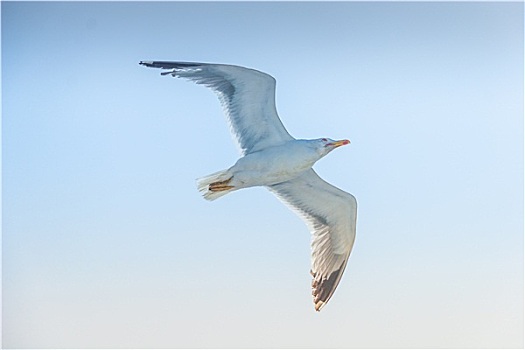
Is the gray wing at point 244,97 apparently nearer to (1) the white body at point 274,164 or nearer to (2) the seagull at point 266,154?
(2) the seagull at point 266,154

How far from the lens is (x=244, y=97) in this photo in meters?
5.71

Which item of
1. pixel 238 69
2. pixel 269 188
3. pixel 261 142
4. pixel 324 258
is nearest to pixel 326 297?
pixel 324 258

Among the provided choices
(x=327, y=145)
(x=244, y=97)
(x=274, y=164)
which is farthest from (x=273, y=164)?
(x=244, y=97)

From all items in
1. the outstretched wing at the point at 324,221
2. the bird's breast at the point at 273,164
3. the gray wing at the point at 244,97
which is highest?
the gray wing at the point at 244,97

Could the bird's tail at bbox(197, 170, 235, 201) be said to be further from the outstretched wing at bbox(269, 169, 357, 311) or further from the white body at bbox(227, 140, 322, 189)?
the outstretched wing at bbox(269, 169, 357, 311)

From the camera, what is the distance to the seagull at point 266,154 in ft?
18.2

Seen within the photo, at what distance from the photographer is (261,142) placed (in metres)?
5.77

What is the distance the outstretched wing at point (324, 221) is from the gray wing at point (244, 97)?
1.40 ft

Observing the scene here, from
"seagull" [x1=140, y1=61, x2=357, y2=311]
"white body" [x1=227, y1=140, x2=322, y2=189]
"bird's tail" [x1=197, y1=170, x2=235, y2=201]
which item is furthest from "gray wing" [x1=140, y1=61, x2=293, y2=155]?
"bird's tail" [x1=197, y1=170, x2=235, y2=201]

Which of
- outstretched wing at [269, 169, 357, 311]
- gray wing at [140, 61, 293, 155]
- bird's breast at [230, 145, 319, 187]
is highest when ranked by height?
gray wing at [140, 61, 293, 155]

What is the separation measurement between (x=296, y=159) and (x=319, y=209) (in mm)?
761

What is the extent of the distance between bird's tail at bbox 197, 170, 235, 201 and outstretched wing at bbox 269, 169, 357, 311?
0.62 metres

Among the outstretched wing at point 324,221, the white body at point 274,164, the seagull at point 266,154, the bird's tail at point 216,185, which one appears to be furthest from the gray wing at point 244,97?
the outstretched wing at point 324,221

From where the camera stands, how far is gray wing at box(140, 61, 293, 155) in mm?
5570
